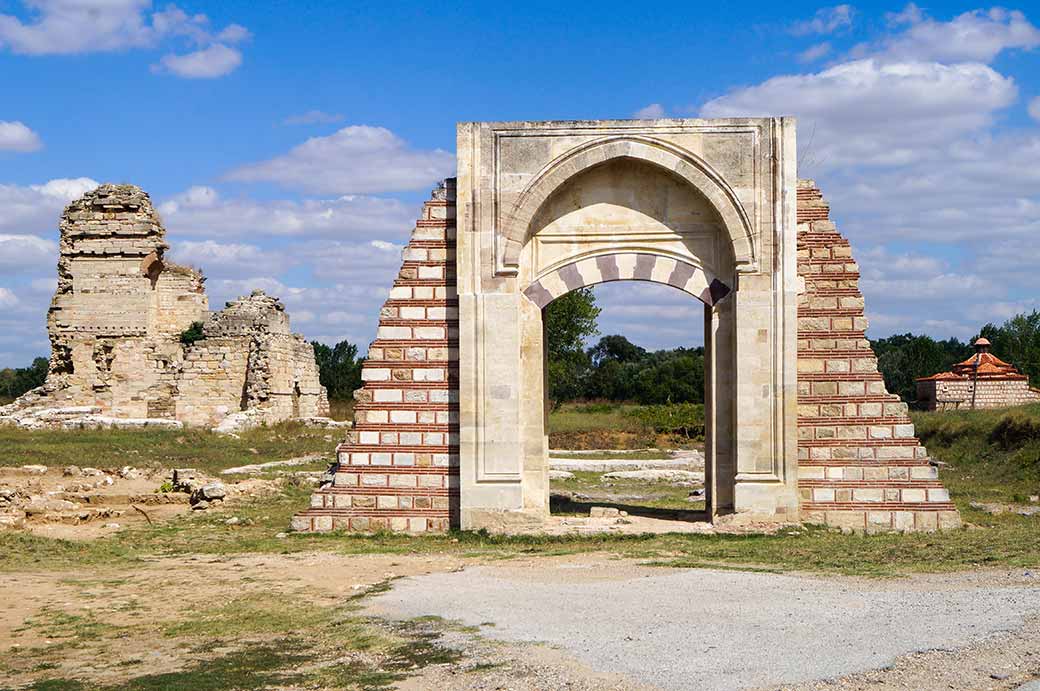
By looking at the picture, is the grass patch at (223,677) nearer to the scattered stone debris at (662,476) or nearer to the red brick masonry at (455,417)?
the red brick masonry at (455,417)

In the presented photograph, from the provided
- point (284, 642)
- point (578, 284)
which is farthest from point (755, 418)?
point (284, 642)

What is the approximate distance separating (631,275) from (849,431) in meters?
2.95

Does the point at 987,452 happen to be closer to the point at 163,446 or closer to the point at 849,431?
the point at 849,431

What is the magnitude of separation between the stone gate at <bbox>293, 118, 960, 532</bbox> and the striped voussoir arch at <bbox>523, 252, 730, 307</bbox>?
16 millimetres

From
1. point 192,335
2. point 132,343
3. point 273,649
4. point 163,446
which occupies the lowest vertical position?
point 273,649

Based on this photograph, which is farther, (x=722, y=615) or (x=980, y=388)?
(x=980, y=388)

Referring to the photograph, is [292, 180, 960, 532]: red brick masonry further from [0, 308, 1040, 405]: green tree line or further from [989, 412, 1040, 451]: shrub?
[0, 308, 1040, 405]: green tree line

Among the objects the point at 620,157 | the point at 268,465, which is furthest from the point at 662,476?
the point at 620,157

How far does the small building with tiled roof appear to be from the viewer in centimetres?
2977

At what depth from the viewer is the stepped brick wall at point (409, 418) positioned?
39.1ft

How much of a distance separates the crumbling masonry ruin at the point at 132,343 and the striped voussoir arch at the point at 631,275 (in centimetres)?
1871

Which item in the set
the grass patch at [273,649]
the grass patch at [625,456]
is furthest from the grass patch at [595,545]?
the grass patch at [625,456]

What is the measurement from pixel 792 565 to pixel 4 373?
69.8m

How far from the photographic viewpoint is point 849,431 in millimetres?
11688
